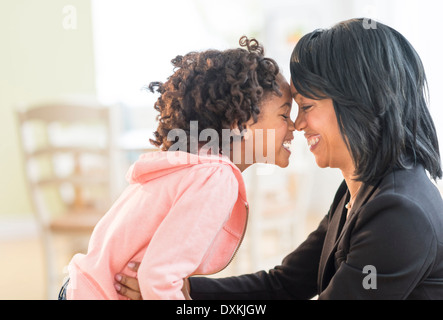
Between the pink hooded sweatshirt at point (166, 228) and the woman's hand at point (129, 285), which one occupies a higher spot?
the pink hooded sweatshirt at point (166, 228)

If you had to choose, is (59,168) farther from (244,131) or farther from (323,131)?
(323,131)

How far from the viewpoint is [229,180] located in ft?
3.48

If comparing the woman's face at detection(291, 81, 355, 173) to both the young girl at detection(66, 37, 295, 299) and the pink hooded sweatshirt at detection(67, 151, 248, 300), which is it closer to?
the young girl at detection(66, 37, 295, 299)

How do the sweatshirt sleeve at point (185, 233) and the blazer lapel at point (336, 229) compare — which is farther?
the blazer lapel at point (336, 229)

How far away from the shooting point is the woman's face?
1.15 m

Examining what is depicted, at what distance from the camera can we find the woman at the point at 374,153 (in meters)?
0.98

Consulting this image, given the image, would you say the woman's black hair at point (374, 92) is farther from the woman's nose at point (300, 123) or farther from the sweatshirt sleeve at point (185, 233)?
the sweatshirt sleeve at point (185, 233)

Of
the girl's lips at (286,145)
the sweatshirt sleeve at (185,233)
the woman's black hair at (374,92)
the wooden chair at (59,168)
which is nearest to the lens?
the sweatshirt sleeve at (185,233)

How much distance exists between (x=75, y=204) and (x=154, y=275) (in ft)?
6.46

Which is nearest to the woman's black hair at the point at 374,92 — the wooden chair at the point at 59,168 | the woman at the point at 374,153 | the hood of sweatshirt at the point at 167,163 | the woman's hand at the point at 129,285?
the woman at the point at 374,153

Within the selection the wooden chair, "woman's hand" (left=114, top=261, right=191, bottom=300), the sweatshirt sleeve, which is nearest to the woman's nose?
the sweatshirt sleeve

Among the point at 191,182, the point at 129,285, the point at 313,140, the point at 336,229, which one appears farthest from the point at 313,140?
the point at 129,285

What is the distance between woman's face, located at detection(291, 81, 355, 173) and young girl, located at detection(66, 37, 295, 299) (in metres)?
0.06

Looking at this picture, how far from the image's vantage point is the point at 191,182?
104 centimetres
